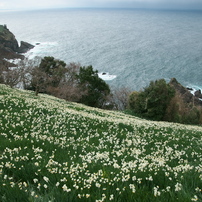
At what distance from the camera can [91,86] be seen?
167 ft

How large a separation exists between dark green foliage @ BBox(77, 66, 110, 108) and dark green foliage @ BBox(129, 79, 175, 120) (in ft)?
34.5

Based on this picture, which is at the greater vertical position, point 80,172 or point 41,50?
point 80,172

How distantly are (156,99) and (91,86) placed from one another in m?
16.2

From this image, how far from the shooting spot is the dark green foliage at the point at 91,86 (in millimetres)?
49875

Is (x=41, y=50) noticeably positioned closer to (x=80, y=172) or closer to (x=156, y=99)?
(x=156, y=99)

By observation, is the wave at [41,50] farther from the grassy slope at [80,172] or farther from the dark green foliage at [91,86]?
the grassy slope at [80,172]

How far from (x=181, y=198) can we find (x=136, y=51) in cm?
12863

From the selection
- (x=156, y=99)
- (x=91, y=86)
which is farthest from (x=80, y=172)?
(x=91, y=86)

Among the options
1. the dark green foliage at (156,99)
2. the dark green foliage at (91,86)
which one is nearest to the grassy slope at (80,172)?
the dark green foliage at (156,99)

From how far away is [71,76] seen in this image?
56.8 metres

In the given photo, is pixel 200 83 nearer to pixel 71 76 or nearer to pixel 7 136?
pixel 71 76

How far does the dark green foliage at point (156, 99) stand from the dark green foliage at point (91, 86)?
34.5 ft

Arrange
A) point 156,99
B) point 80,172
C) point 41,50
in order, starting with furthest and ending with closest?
point 41,50 → point 156,99 → point 80,172

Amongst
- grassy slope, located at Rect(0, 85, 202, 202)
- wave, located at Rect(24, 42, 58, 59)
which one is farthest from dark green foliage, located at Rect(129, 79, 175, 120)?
wave, located at Rect(24, 42, 58, 59)
